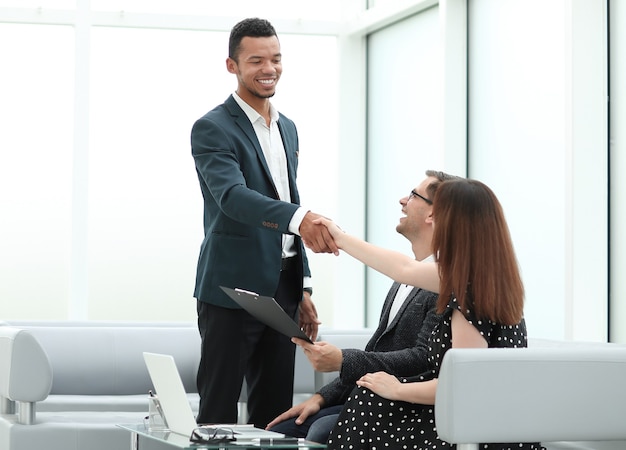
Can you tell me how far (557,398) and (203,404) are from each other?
3.51 feet

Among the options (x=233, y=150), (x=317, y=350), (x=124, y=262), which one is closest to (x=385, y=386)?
(x=317, y=350)

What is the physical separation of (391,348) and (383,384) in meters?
0.46

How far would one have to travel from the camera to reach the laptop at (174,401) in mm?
2461

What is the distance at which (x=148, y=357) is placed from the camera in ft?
8.68

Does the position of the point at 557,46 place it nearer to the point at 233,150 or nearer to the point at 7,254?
the point at 233,150

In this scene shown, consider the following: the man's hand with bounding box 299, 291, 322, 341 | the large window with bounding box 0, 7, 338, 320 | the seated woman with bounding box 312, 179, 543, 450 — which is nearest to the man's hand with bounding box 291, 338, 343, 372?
the seated woman with bounding box 312, 179, 543, 450

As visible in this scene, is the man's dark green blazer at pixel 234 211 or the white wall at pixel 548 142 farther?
the white wall at pixel 548 142

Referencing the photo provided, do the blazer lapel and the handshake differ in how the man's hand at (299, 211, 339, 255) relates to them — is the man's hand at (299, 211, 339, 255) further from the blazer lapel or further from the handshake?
the blazer lapel

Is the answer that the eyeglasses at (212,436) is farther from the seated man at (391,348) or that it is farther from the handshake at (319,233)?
the handshake at (319,233)

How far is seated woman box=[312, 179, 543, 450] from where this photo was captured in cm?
251

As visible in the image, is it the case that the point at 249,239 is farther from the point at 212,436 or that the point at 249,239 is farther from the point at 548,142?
the point at 548,142

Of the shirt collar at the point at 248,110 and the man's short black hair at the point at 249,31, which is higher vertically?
the man's short black hair at the point at 249,31

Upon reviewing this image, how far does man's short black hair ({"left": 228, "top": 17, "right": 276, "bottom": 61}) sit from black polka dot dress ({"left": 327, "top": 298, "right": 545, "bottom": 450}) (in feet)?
3.43

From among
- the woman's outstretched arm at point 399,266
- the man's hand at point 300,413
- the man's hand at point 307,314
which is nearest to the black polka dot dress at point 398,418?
the woman's outstretched arm at point 399,266
